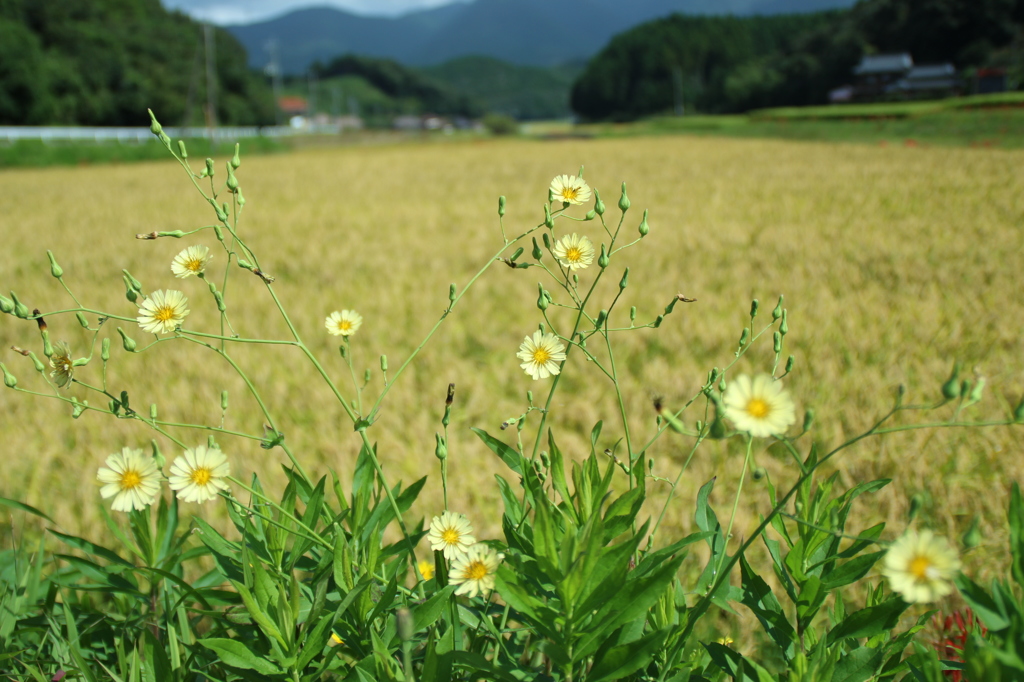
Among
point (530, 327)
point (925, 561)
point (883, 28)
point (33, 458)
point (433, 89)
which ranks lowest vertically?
point (33, 458)

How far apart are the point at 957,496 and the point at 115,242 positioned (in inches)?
292

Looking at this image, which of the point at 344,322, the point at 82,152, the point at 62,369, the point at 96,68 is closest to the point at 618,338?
the point at 344,322

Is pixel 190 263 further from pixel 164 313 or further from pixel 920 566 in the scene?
pixel 920 566

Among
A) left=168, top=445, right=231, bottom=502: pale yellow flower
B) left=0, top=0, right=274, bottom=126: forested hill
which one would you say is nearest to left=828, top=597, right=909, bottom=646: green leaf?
left=168, top=445, right=231, bottom=502: pale yellow flower

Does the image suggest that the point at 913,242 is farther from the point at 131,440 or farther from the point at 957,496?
the point at 131,440

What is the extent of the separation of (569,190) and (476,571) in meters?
0.49

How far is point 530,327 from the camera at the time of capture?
3.70 m

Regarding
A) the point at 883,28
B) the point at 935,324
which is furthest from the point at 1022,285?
the point at 883,28

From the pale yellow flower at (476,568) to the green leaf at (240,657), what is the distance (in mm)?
257

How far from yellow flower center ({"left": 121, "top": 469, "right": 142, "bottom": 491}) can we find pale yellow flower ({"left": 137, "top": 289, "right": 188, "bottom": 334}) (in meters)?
0.17

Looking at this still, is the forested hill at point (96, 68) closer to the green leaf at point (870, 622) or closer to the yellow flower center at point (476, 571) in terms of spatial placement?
the yellow flower center at point (476, 571)

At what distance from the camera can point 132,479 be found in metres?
0.77

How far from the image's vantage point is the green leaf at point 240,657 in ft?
2.56

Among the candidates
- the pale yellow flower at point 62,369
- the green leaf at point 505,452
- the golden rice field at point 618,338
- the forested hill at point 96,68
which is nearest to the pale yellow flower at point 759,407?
the golden rice field at point 618,338
